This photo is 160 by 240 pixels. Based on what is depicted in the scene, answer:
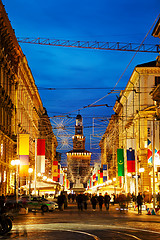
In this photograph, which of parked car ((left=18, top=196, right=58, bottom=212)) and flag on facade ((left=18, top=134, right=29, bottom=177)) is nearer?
parked car ((left=18, top=196, right=58, bottom=212))

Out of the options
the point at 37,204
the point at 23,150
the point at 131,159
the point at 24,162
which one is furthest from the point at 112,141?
the point at 37,204

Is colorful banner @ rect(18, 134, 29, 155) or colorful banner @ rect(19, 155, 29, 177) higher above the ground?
colorful banner @ rect(18, 134, 29, 155)

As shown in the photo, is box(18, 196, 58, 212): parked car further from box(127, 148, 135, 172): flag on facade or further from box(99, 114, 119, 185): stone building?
box(99, 114, 119, 185): stone building

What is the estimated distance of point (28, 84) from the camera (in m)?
90.4

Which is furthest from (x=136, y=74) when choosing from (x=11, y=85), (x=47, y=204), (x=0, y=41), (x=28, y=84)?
(x=47, y=204)

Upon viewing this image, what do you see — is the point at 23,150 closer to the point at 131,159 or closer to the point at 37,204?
the point at 37,204

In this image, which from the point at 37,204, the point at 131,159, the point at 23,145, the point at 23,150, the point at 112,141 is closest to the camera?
the point at 37,204

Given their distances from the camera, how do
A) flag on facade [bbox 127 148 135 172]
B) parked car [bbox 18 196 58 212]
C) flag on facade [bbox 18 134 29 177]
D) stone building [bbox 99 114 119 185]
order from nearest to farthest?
1. parked car [bbox 18 196 58 212]
2. flag on facade [bbox 18 134 29 177]
3. flag on facade [bbox 127 148 135 172]
4. stone building [bbox 99 114 119 185]

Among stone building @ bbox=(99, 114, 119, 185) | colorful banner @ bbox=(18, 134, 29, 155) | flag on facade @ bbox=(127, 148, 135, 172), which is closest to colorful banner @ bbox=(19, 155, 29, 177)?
colorful banner @ bbox=(18, 134, 29, 155)

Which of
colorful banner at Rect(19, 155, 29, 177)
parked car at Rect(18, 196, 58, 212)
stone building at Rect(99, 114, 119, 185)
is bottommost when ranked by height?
parked car at Rect(18, 196, 58, 212)

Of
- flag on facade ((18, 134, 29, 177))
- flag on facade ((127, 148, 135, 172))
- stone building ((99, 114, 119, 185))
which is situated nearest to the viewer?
flag on facade ((18, 134, 29, 177))

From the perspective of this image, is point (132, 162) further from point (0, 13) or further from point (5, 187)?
point (0, 13)

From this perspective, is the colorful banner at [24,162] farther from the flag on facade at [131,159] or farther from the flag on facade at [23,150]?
the flag on facade at [131,159]

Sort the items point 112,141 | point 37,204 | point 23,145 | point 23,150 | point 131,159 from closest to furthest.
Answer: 1. point 37,204
2. point 23,150
3. point 23,145
4. point 131,159
5. point 112,141
